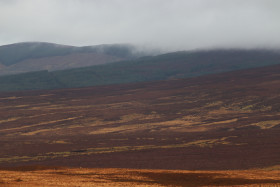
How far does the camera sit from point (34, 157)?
Answer: 162ft

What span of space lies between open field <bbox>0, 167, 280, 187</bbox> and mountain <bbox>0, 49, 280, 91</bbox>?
406 feet

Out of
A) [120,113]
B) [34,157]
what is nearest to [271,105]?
[120,113]

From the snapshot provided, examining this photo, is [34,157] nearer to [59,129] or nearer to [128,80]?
[59,129]

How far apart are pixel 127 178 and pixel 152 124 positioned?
5354cm

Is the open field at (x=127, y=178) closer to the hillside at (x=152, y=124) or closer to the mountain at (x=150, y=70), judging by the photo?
the hillside at (x=152, y=124)

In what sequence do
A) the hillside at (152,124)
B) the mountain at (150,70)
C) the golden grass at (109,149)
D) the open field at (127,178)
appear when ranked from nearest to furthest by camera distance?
the open field at (127,178) < the hillside at (152,124) < the golden grass at (109,149) < the mountain at (150,70)

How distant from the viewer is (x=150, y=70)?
174875 millimetres

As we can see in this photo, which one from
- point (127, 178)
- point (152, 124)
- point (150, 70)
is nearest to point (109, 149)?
point (127, 178)

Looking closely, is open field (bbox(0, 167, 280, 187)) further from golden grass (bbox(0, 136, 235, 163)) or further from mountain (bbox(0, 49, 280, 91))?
mountain (bbox(0, 49, 280, 91))

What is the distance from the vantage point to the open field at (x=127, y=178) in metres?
25.6

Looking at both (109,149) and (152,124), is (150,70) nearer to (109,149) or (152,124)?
(152,124)

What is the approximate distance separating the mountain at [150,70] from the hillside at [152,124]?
21.3 metres

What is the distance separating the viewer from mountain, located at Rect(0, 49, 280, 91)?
15875cm

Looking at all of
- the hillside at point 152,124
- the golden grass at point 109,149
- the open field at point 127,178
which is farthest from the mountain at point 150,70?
the open field at point 127,178
